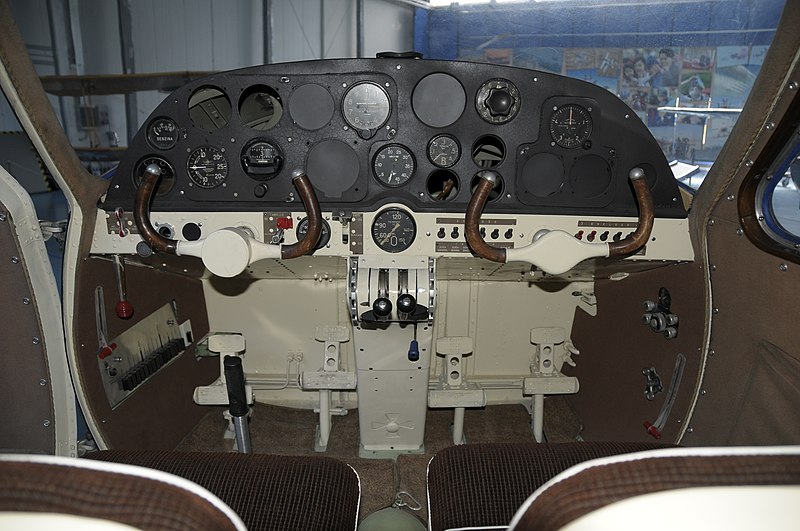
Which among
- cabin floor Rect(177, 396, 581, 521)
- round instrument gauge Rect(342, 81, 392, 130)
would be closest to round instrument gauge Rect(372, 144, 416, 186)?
round instrument gauge Rect(342, 81, 392, 130)

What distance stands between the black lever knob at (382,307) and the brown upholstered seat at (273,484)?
0.69 metres

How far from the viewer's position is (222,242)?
2.00 metres

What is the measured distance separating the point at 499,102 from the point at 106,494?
6.45 ft

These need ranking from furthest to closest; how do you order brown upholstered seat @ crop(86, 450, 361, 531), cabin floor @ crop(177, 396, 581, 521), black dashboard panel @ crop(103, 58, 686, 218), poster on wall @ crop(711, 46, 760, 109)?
cabin floor @ crop(177, 396, 581, 521), poster on wall @ crop(711, 46, 760, 109), black dashboard panel @ crop(103, 58, 686, 218), brown upholstered seat @ crop(86, 450, 361, 531)

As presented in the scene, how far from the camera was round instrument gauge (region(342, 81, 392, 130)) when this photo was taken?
2.22 m

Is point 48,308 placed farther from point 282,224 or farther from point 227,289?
point 227,289

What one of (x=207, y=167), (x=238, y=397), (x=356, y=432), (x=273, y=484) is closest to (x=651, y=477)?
(x=273, y=484)

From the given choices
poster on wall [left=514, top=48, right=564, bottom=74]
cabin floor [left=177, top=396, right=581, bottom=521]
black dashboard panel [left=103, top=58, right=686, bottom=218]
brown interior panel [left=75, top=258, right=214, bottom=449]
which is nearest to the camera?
brown interior panel [left=75, top=258, right=214, bottom=449]

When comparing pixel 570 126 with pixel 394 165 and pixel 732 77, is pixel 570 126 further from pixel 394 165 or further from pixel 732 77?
pixel 732 77

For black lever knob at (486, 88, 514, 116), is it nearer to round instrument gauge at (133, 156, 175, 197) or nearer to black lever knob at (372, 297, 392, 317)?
black lever knob at (372, 297, 392, 317)

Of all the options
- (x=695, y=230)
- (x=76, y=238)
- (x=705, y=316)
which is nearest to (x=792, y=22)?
(x=695, y=230)

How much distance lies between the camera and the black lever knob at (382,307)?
6.90ft

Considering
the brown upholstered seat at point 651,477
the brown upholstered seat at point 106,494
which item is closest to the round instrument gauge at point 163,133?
the brown upholstered seat at point 106,494

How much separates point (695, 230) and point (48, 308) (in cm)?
247
